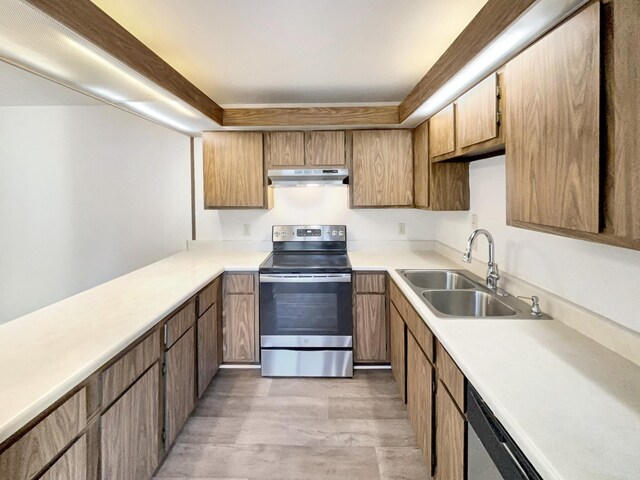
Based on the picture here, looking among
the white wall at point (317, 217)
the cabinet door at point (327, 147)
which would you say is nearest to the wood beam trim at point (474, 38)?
the cabinet door at point (327, 147)

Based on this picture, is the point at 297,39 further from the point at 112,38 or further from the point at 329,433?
the point at 329,433

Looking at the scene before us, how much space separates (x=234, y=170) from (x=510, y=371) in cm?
265

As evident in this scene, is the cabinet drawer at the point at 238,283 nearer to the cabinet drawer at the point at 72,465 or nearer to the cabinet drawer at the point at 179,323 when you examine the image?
the cabinet drawer at the point at 179,323

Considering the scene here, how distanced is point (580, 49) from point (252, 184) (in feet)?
8.46

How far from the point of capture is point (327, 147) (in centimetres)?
321

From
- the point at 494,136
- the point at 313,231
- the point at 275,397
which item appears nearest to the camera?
the point at 494,136

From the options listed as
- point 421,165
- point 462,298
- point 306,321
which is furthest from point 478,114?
point 306,321

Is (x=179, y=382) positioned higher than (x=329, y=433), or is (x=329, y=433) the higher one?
(x=179, y=382)

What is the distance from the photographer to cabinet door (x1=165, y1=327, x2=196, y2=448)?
1.93m

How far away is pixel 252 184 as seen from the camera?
3223mm

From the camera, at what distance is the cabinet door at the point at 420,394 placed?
5.72ft

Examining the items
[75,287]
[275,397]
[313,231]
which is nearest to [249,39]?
[313,231]

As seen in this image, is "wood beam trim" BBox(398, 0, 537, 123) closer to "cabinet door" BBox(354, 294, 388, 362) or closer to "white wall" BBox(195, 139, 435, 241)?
"white wall" BBox(195, 139, 435, 241)

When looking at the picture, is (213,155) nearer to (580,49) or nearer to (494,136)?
(494,136)
